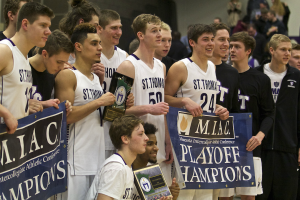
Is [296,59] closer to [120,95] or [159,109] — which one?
[159,109]

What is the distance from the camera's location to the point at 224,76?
5.00 meters

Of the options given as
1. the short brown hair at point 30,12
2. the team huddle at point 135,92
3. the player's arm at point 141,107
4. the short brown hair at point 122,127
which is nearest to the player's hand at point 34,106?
the team huddle at point 135,92

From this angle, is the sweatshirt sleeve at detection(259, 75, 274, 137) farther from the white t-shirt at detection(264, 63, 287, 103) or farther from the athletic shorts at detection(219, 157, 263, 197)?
the athletic shorts at detection(219, 157, 263, 197)

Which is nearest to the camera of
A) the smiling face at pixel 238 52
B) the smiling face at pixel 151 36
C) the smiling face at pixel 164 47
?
the smiling face at pixel 151 36

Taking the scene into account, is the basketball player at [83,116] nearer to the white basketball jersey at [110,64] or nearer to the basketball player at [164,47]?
the white basketball jersey at [110,64]

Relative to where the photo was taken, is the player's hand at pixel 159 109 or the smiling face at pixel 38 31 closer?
the smiling face at pixel 38 31

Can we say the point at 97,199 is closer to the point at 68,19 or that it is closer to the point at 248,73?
the point at 68,19

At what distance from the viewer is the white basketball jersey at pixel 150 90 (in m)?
4.37

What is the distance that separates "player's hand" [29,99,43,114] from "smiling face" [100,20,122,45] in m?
1.65

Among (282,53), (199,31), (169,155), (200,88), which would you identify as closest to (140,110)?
(169,155)

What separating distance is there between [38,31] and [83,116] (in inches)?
39.8

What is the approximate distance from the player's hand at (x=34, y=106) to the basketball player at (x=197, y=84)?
176 centimetres

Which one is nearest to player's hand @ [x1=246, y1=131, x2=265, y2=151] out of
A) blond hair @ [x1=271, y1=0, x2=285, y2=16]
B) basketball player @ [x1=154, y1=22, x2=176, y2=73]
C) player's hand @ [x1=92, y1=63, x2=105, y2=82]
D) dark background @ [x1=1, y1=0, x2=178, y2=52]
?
basketball player @ [x1=154, y1=22, x2=176, y2=73]

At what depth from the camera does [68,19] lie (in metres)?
4.76
